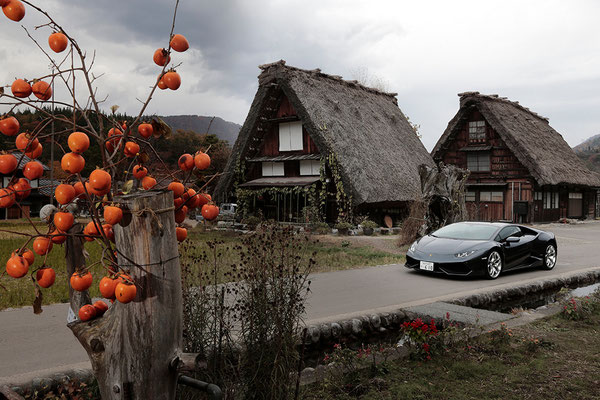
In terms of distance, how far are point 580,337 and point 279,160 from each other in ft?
63.5

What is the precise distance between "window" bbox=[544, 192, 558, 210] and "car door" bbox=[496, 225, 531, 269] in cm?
2156

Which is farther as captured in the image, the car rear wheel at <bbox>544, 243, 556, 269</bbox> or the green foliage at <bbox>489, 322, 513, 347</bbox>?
the car rear wheel at <bbox>544, 243, 556, 269</bbox>

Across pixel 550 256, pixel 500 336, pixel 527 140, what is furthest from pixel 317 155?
pixel 500 336

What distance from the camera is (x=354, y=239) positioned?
56.9 ft

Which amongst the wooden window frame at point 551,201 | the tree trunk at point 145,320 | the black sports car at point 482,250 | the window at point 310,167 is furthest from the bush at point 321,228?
the tree trunk at point 145,320

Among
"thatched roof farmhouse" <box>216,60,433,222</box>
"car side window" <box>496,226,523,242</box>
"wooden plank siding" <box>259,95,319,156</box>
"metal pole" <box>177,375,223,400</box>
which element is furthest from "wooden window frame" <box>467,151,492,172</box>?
"metal pole" <box>177,375,223,400</box>

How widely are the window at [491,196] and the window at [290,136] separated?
14.0m

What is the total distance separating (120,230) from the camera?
1951 mm

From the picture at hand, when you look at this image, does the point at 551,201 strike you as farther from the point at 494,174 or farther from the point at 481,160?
the point at 481,160

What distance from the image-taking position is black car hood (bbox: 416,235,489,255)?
955cm

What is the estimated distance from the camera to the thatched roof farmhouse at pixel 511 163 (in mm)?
27830

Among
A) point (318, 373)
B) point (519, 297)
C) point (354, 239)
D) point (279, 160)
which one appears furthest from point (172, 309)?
point (279, 160)

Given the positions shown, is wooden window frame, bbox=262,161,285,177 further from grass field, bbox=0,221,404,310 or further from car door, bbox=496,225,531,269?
car door, bbox=496,225,531,269

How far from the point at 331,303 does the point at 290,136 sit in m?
17.7
